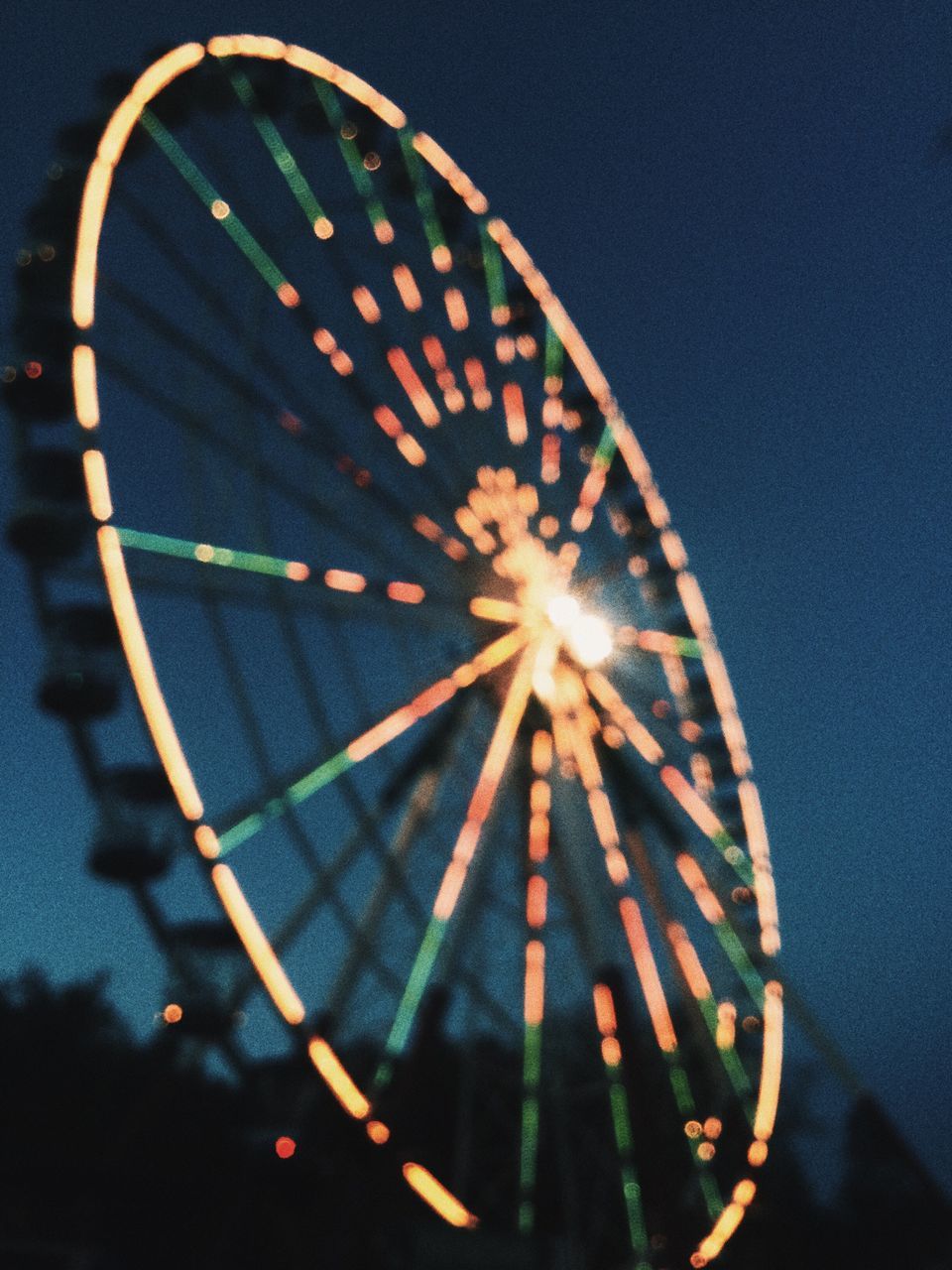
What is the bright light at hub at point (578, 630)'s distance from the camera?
1180cm

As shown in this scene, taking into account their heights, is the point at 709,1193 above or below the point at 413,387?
below

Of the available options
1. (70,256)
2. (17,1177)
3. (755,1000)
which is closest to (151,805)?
(70,256)

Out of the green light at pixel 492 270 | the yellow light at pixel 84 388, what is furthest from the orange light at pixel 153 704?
the green light at pixel 492 270

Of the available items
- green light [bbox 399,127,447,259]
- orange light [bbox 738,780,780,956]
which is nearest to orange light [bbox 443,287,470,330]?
green light [bbox 399,127,447,259]

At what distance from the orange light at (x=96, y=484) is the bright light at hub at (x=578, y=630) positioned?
480cm

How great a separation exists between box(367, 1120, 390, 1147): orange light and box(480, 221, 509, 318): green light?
29.7ft

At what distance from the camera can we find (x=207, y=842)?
23.8ft

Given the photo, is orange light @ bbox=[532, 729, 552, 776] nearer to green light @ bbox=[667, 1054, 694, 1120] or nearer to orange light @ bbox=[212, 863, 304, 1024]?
green light @ bbox=[667, 1054, 694, 1120]

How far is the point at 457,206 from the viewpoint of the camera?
46.8 ft

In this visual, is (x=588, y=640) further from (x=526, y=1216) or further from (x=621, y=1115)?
(x=526, y=1216)

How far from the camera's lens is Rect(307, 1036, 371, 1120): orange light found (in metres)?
7.59

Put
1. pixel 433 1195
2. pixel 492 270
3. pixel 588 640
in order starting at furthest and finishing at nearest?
pixel 492 270 → pixel 588 640 → pixel 433 1195

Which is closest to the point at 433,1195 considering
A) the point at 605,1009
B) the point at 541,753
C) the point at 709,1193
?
the point at 605,1009

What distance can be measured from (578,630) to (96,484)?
5302 millimetres
